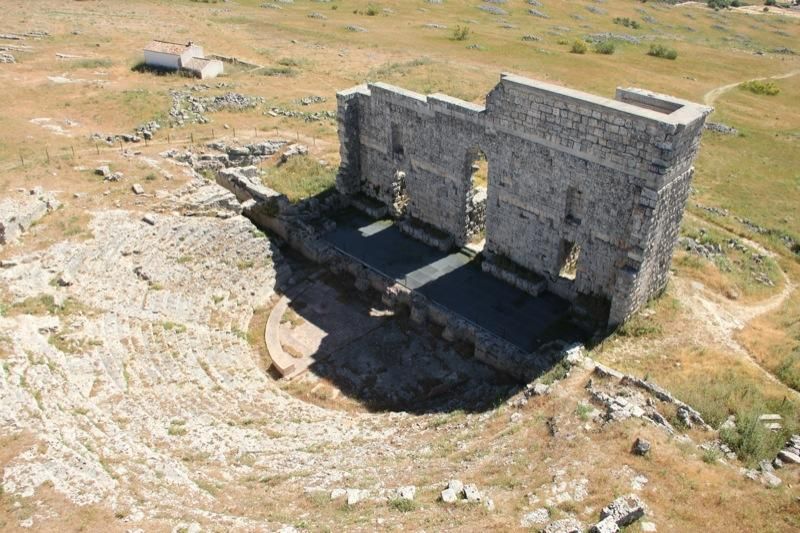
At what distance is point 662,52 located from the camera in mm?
77312

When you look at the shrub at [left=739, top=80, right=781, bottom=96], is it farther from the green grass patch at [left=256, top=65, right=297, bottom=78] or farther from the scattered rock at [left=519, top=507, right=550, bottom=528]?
the scattered rock at [left=519, top=507, right=550, bottom=528]

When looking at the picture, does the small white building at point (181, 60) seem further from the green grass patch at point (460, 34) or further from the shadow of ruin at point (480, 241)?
the green grass patch at point (460, 34)

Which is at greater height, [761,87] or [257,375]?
[761,87]

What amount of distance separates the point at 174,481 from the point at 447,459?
743 cm

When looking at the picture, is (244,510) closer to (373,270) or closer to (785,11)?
(373,270)

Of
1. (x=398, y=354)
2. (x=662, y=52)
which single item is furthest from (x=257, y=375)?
(x=662, y=52)

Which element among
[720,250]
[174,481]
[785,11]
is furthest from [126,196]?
[785,11]

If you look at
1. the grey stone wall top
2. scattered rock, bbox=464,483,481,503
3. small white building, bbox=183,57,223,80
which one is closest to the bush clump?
small white building, bbox=183,57,223,80

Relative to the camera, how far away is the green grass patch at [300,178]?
36.2 meters

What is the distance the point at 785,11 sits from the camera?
410 feet

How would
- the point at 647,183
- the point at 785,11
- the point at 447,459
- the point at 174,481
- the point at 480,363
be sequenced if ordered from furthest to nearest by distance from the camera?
1. the point at 785,11
2. the point at 480,363
3. the point at 647,183
4. the point at 447,459
5. the point at 174,481

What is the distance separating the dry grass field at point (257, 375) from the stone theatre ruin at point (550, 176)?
297 cm

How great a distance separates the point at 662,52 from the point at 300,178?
59049 mm

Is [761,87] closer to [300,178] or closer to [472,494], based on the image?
[300,178]
